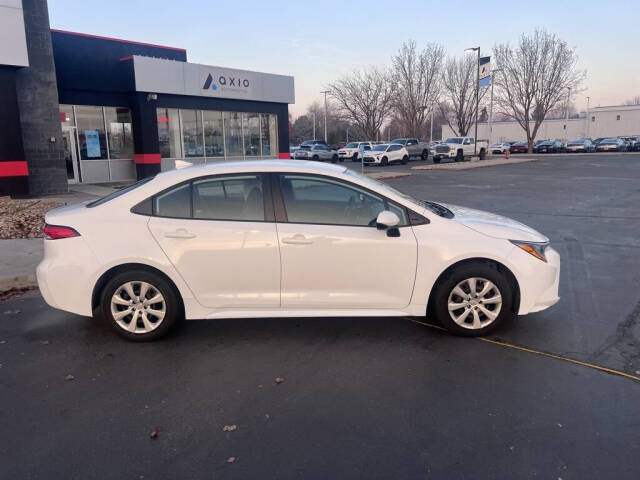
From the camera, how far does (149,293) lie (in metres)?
4.42

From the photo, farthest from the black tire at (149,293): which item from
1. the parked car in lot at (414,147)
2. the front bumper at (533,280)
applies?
the parked car in lot at (414,147)

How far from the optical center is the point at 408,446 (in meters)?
2.97

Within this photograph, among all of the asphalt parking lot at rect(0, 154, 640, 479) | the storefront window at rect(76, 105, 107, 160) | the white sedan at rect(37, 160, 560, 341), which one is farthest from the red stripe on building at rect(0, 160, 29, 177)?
the white sedan at rect(37, 160, 560, 341)

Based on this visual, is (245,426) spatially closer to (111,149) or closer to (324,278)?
(324,278)

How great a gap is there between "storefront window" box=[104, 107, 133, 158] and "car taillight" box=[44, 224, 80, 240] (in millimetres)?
18445

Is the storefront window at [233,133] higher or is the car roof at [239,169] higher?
the storefront window at [233,133]

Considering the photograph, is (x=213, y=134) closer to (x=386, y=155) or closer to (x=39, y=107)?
(x=39, y=107)

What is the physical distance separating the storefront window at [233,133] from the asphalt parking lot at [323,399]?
20059 millimetres

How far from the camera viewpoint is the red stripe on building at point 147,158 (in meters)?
21.3

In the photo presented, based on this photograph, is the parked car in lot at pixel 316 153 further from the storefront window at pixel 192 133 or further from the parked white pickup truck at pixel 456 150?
the storefront window at pixel 192 133

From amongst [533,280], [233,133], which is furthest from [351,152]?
[533,280]

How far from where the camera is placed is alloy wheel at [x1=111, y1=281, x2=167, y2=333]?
14.4 feet

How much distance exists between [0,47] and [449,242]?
1453cm

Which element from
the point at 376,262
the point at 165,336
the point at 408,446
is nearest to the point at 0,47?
the point at 165,336
